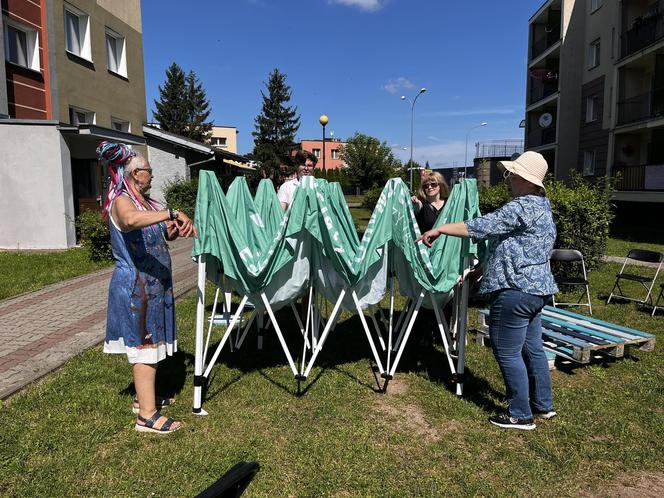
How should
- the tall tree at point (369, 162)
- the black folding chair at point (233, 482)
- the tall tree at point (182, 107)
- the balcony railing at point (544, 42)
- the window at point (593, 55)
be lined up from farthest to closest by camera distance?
1. the tall tree at point (182, 107)
2. the tall tree at point (369, 162)
3. the balcony railing at point (544, 42)
4. the window at point (593, 55)
5. the black folding chair at point (233, 482)

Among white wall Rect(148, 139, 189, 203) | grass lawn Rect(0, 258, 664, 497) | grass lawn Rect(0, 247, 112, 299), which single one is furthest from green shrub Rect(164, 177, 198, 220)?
grass lawn Rect(0, 258, 664, 497)

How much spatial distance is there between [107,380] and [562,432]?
12.4 ft

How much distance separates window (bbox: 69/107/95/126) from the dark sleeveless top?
13.2 meters

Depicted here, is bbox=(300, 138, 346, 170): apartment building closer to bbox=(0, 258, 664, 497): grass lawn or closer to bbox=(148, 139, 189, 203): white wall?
bbox=(148, 139, 189, 203): white wall

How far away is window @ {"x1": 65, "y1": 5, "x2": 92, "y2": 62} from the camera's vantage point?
46.7 feet

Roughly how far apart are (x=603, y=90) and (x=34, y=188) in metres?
23.0

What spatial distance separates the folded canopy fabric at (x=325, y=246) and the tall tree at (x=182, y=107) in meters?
52.1

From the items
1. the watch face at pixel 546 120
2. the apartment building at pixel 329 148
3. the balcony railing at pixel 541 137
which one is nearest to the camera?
the watch face at pixel 546 120

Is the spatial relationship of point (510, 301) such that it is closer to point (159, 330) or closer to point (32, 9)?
point (159, 330)

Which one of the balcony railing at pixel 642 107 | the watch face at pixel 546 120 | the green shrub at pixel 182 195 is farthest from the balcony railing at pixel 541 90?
the green shrub at pixel 182 195

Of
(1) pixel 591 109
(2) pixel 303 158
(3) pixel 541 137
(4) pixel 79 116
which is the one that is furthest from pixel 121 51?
(3) pixel 541 137

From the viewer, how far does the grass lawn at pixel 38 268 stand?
806cm

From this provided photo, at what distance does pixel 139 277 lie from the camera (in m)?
3.12

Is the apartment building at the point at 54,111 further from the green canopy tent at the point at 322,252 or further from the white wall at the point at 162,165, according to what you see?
the green canopy tent at the point at 322,252
